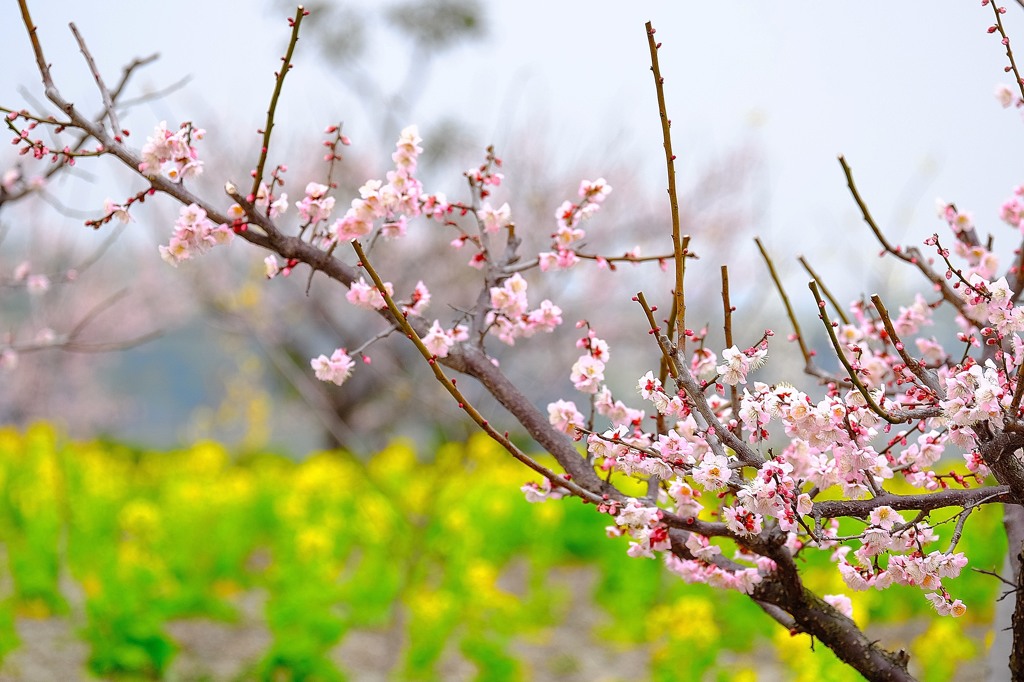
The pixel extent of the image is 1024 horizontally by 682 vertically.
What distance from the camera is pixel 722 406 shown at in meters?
1.77

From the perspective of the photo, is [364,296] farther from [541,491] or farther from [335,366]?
[541,491]

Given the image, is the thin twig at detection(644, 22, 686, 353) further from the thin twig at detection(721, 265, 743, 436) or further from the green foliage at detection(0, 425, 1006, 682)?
the green foliage at detection(0, 425, 1006, 682)

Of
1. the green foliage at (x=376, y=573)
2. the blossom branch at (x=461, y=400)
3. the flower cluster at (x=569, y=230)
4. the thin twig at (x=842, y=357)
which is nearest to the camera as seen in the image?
the thin twig at (x=842, y=357)

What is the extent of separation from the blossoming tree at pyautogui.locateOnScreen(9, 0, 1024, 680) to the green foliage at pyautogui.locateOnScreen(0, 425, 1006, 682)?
1.18 metres

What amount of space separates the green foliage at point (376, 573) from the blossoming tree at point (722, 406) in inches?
46.6

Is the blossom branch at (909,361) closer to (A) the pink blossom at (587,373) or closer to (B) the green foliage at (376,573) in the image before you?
(A) the pink blossom at (587,373)

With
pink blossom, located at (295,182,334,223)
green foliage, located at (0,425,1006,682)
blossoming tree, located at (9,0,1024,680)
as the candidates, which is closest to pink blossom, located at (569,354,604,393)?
blossoming tree, located at (9,0,1024,680)

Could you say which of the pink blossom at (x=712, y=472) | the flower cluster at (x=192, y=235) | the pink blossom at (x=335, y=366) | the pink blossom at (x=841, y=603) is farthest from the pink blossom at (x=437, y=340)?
the pink blossom at (x=841, y=603)

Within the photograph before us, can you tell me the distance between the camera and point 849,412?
1.36m

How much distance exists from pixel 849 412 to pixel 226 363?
53.8ft

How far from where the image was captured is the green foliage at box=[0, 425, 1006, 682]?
3531 millimetres

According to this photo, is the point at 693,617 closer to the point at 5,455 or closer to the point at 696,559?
the point at 696,559

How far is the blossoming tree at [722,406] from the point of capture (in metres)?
1.31

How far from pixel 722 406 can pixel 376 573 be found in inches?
137
